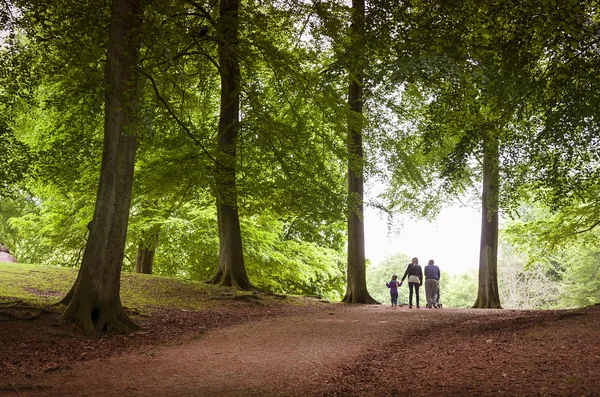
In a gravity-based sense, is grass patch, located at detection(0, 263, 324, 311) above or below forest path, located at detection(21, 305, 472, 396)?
above

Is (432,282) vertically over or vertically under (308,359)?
over

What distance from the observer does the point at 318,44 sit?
15758mm

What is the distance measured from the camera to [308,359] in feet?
23.1

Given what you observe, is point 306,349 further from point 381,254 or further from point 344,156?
point 381,254

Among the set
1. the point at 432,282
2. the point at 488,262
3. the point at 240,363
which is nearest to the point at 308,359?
the point at 240,363

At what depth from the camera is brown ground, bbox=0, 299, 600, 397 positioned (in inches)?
210

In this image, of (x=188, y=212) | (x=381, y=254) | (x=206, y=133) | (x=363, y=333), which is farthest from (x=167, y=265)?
(x=381, y=254)

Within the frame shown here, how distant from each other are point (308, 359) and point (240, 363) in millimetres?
875

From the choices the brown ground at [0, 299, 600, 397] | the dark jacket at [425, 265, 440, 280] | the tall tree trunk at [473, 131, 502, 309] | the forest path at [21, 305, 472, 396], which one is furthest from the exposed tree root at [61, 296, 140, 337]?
the tall tree trunk at [473, 131, 502, 309]

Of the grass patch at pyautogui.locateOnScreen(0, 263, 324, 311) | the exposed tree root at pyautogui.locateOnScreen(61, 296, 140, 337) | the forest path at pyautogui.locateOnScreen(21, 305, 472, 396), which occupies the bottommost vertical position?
the forest path at pyautogui.locateOnScreen(21, 305, 472, 396)

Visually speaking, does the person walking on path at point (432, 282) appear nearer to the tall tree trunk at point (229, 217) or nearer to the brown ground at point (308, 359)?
the tall tree trunk at point (229, 217)

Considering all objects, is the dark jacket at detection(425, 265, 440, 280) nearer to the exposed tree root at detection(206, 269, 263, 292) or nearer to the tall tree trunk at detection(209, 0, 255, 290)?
the exposed tree root at detection(206, 269, 263, 292)

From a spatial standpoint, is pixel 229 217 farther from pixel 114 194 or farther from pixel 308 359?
pixel 308 359

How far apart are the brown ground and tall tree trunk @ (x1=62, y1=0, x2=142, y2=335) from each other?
595 millimetres
